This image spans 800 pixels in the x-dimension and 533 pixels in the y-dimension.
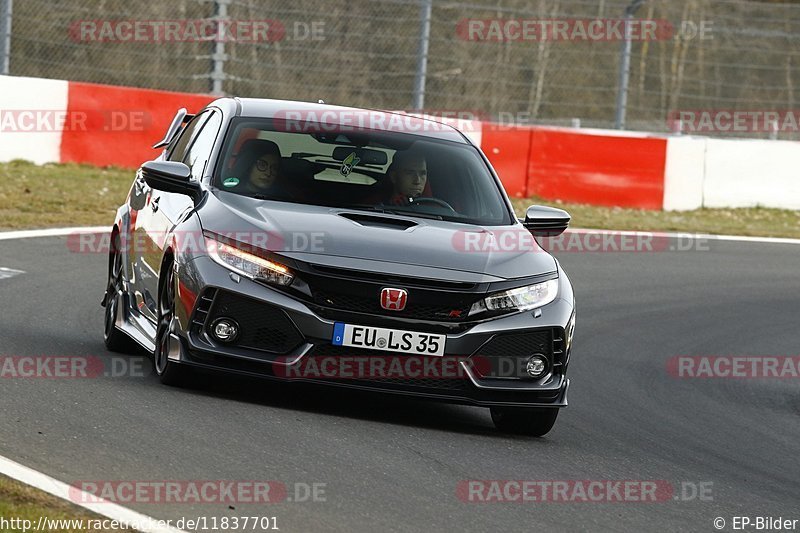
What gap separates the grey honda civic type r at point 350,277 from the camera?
687cm

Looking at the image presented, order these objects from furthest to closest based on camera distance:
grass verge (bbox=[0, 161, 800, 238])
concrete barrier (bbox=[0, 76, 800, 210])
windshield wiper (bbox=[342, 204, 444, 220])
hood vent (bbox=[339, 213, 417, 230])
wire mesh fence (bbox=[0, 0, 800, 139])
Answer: wire mesh fence (bbox=[0, 0, 800, 139]), concrete barrier (bbox=[0, 76, 800, 210]), grass verge (bbox=[0, 161, 800, 238]), windshield wiper (bbox=[342, 204, 444, 220]), hood vent (bbox=[339, 213, 417, 230])

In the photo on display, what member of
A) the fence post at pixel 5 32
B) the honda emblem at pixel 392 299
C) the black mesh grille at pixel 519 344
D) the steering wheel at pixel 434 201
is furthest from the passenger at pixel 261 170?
the fence post at pixel 5 32

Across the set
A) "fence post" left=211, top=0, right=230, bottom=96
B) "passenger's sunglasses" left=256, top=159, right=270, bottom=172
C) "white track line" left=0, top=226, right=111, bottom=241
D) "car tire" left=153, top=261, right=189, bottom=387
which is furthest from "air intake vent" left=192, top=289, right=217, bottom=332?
"fence post" left=211, top=0, right=230, bottom=96

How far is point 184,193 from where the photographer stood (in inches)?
302

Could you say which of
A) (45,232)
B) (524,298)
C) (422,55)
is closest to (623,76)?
(422,55)

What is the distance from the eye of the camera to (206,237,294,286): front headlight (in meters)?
6.88

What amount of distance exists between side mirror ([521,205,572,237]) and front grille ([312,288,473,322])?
1.35 m

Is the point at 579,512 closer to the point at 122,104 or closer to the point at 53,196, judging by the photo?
the point at 53,196

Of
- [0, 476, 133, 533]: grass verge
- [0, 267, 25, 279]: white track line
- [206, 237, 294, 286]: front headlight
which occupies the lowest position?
[0, 267, 25, 279]: white track line

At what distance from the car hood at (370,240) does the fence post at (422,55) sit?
1317cm

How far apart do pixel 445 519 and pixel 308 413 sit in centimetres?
183

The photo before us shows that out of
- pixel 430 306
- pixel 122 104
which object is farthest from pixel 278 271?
pixel 122 104

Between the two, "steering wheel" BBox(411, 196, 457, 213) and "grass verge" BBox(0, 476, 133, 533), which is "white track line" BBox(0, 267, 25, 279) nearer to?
"steering wheel" BBox(411, 196, 457, 213)

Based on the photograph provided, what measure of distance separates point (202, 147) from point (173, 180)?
0.85 metres
